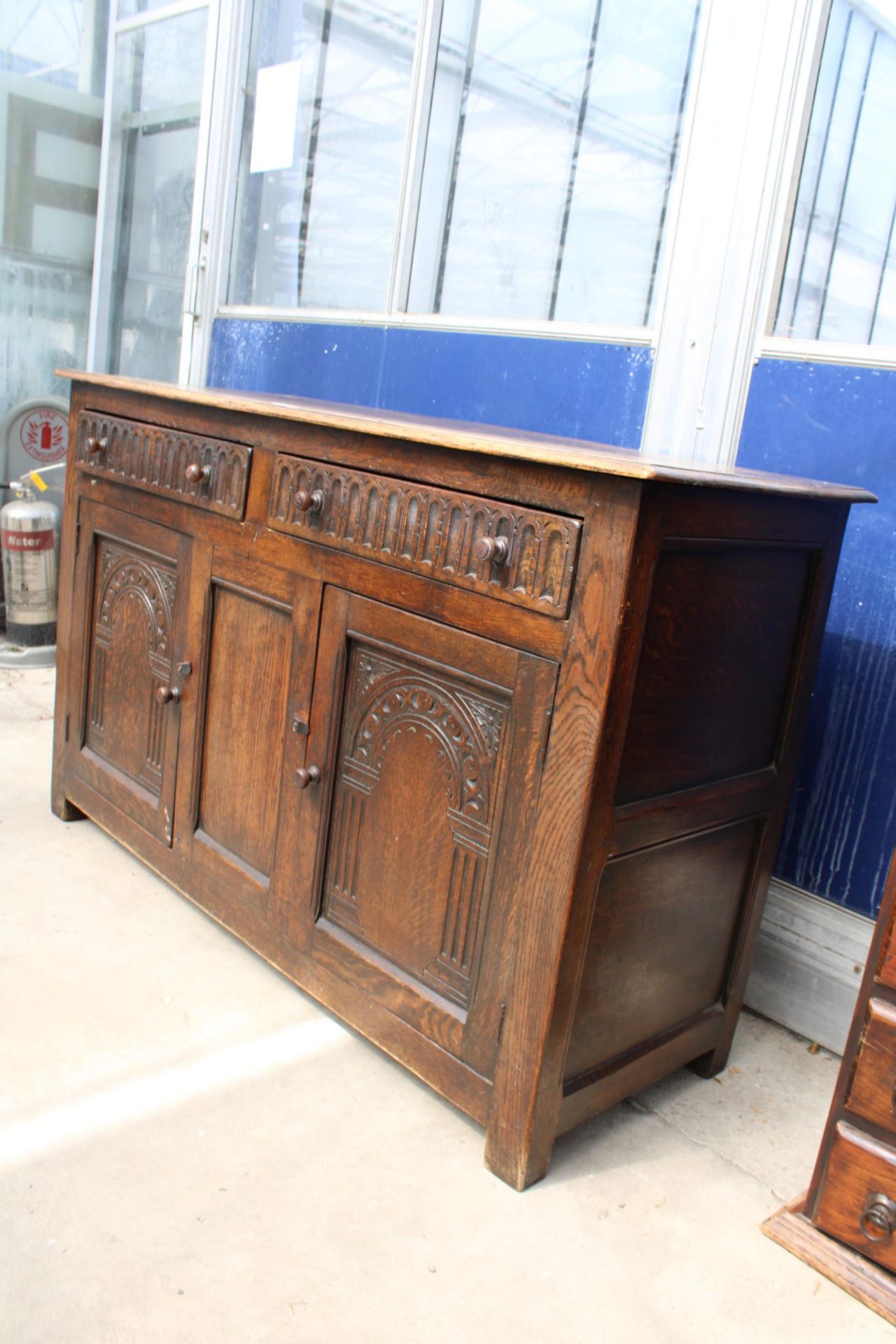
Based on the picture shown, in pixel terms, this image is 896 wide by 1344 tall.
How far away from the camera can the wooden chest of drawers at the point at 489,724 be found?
1420 mm

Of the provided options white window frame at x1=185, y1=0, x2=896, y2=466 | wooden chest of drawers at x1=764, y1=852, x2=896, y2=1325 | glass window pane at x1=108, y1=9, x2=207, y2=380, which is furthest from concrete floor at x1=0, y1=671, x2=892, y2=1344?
glass window pane at x1=108, y1=9, x2=207, y2=380

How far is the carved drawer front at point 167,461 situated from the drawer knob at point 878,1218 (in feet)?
4.83

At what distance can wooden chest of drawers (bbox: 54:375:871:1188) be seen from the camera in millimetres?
1420

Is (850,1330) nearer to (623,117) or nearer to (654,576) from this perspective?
(654,576)

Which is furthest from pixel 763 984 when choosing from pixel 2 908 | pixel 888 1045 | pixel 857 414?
pixel 2 908

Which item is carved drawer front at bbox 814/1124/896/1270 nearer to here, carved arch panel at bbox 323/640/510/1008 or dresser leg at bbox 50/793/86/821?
carved arch panel at bbox 323/640/510/1008

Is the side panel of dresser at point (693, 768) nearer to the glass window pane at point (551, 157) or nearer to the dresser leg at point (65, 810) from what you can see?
the glass window pane at point (551, 157)

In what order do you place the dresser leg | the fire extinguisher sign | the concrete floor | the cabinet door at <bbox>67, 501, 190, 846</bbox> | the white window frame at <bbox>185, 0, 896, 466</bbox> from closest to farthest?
the concrete floor
the white window frame at <bbox>185, 0, 896, 466</bbox>
the cabinet door at <bbox>67, 501, 190, 846</bbox>
the dresser leg
the fire extinguisher sign

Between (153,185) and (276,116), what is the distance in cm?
99

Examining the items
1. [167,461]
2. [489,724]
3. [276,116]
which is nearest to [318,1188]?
[489,724]

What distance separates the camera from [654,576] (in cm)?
138

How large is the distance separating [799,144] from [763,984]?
5.32 feet

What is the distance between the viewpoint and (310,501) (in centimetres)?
177

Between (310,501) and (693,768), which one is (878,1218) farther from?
(310,501)
